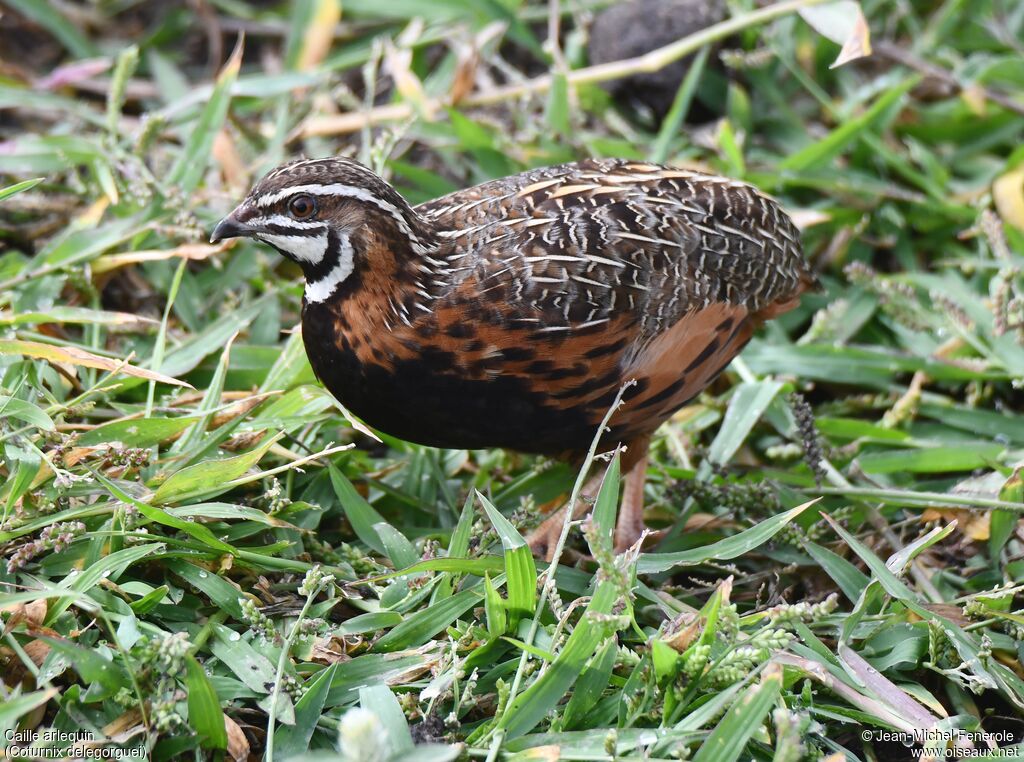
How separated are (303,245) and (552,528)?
54.2 inches

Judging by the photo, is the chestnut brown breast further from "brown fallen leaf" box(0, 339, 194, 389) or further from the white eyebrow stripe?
"brown fallen leaf" box(0, 339, 194, 389)

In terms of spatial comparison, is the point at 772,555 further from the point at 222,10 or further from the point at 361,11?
the point at 222,10

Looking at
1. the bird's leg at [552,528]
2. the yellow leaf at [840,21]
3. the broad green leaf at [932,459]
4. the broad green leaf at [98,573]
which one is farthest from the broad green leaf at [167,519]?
the yellow leaf at [840,21]

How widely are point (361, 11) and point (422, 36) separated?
0.55m

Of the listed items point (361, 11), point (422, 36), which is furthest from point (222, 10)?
point (422, 36)

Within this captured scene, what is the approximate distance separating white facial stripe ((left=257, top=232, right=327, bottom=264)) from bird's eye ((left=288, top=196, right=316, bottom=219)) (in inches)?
2.8

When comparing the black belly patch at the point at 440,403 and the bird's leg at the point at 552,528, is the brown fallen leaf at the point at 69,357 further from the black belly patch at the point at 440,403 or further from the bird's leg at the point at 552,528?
the bird's leg at the point at 552,528

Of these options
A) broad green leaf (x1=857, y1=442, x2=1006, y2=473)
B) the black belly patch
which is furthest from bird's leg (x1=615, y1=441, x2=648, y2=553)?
broad green leaf (x1=857, y1=442, x2=1006, y2=473)

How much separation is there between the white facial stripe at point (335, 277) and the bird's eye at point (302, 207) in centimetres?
12

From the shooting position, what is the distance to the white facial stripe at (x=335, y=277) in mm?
3678

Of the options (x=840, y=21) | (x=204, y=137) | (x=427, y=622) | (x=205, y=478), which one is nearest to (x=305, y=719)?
(x=427, y=622)

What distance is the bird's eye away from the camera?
363 cm

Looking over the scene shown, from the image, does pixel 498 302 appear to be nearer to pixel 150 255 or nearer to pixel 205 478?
pixel 205 478

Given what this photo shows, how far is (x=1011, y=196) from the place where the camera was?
18.0 feet
